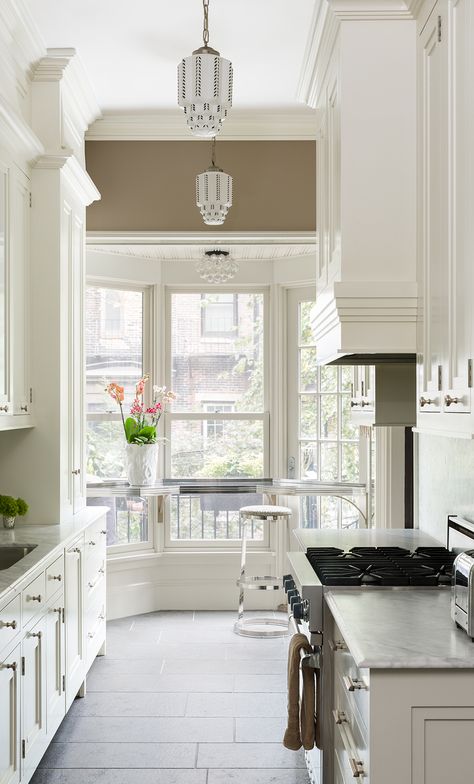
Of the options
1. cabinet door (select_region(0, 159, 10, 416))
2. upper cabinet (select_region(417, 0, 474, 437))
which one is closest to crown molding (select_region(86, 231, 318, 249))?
cabinet door (select_region(0, 159, 10, 416))

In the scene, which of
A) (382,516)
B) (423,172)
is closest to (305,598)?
(423,172)

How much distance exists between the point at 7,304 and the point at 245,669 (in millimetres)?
2344

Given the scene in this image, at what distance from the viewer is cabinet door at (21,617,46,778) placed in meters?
2.82

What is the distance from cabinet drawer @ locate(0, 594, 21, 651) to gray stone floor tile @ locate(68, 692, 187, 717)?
1394 millimetres

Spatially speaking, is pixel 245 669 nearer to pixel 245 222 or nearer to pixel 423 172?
pixel 245 222

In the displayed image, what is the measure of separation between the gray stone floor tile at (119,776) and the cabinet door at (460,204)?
6.14 feet

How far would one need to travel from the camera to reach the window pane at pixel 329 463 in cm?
567

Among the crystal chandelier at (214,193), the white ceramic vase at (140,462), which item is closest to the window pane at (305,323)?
the white ceramic vase at (140,462)

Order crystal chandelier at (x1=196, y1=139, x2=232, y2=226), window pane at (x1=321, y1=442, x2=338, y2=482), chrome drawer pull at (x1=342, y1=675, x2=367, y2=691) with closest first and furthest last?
chrome drawer pull at (x1=342, y1=675, x2=367, y2=691) < crystal chandelier at (x1=196, y1=139, x2=232, y2=226) < window pane at (x1=321, y1=442, x2=338, y2=482)

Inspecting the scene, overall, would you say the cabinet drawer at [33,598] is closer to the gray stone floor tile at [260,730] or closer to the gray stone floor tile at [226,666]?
the gray stone floor tile at [260,730]

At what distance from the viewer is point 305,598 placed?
2.46 meters

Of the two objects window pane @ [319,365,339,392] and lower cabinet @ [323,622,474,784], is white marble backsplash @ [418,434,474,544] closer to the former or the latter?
lower cabinet @ [323,622,474,784]

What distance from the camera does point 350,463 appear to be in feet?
18.3

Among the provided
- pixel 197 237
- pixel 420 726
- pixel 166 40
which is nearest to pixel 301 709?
pixel 420 726
